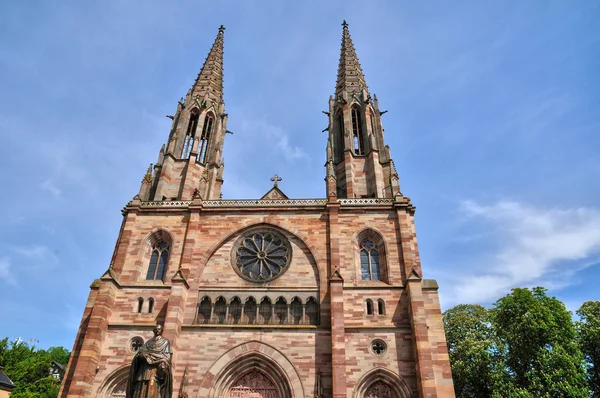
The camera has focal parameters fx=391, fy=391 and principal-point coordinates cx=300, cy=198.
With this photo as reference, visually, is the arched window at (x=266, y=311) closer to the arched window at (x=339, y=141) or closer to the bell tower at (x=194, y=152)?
the bell tower at (x=194, y=152)

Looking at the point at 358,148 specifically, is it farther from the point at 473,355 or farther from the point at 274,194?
the point at 473,355

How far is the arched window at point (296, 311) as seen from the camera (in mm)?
18078

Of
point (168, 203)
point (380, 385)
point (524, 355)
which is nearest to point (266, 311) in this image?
point (380, 385)

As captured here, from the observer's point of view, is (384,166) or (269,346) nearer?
(269,346)

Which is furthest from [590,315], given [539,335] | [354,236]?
[354,236]

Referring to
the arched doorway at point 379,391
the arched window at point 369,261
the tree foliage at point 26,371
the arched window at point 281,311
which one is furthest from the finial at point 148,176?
the tree foliage at point 26,371

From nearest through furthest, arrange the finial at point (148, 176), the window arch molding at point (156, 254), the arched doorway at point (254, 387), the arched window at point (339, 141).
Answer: the arched doorway at point (254, 387), the window arch molding at point (156, 254), the finial at point (148, 176), the arched window at point (339, 141)

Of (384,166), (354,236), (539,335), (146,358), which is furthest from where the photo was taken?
(384,166)

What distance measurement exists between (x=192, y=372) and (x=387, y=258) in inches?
407

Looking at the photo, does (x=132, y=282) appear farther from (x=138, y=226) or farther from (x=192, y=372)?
(x=192, y=372)

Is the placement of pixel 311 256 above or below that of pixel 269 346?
above

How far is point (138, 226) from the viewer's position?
21.5 metres

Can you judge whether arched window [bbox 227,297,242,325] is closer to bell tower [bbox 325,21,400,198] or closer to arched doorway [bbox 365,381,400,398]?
arched doorway [bbox 365,381,400,398]

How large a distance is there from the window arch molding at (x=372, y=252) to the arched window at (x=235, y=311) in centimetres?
587
